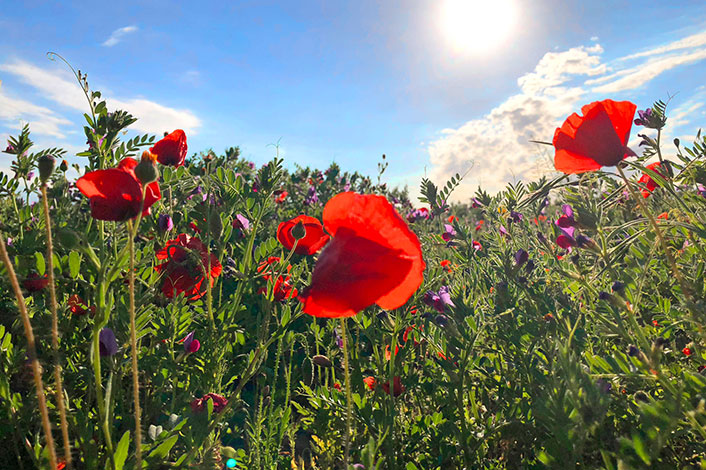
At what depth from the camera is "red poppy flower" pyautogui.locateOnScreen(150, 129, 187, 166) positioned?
174cm

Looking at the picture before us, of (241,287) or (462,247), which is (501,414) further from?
(462,247)

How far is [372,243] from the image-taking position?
967mm

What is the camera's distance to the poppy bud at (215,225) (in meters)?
1.64

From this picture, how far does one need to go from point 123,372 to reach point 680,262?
7.08 ft

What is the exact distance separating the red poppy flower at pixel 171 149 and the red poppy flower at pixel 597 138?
1.36 m

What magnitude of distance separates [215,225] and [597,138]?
1297 millimetres

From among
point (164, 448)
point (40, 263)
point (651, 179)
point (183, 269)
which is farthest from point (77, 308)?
point (651, 179)

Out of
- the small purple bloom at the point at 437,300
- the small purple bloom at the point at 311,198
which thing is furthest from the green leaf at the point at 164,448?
the small purple bloom at the point at 311,198

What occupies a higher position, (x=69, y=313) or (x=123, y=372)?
(x=69, y=313)

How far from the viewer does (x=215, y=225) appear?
1.65m

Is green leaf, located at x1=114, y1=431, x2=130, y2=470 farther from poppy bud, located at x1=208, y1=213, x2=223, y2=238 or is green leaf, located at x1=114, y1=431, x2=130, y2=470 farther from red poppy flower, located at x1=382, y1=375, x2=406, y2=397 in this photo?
red poppy flower, located at x1=382, y1=375, x2=406, y2=397

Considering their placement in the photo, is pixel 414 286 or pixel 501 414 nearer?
pixel 414 286

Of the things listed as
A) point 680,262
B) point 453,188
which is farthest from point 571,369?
point 453,188

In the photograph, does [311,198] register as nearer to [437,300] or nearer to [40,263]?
[437,300]
